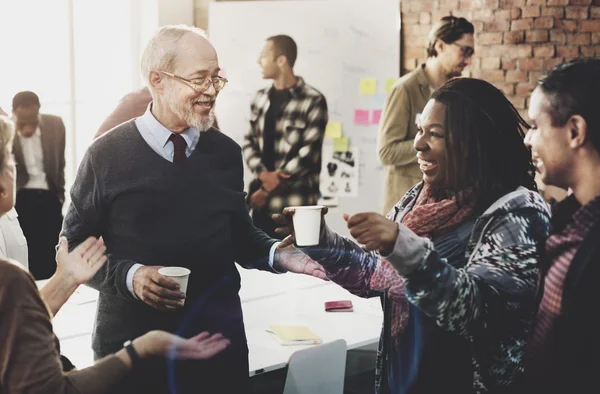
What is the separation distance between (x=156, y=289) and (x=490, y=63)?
4175mm

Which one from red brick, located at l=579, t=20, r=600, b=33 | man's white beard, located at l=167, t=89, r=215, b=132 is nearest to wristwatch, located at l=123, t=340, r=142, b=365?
man's white beard, located at l=167, t=89, r=215, b=132

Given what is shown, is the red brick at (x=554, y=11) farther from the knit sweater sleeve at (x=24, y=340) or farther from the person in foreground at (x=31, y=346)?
the knit sweater sleeve at (x=24, y=340)

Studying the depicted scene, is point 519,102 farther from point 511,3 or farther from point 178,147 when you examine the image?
point 178,147

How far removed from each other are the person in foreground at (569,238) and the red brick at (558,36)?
3877 mm

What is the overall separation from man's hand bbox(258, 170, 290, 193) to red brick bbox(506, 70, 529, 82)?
201 centimetres

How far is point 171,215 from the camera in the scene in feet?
7.12

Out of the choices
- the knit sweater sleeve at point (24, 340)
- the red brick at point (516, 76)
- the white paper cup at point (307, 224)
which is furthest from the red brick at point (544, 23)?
the knit sweater sleeve at point (24, 340)

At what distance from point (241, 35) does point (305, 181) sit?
1.51 meters

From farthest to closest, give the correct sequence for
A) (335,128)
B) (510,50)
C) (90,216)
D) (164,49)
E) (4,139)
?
(335,128)
(510,50)
(164,49)
(90,216)
(4,139)

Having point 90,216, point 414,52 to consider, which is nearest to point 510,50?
Answer: point 414,52

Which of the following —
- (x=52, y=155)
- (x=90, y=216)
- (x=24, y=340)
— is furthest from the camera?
(x=52, y=155)

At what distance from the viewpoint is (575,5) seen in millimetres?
5168

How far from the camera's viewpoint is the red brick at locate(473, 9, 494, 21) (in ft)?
17.8

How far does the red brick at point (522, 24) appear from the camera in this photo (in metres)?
5.30
